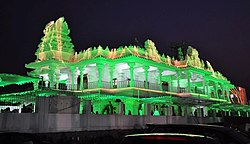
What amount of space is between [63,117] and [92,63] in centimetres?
1203

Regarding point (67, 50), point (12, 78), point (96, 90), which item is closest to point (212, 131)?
point (12, 78)

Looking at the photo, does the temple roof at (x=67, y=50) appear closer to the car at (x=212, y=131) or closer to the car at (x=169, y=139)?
the car at (x=212, y=131)

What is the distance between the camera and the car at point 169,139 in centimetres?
298

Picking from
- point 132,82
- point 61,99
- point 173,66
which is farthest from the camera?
point 173,66

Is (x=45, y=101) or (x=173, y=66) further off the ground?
(x=173, y=66)

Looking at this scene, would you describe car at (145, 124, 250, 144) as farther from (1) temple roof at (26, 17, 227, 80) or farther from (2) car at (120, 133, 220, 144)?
(1) temple roof at (26, 17, 227, 80)

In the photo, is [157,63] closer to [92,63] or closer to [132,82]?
[132,82]

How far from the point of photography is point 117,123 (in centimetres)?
1503

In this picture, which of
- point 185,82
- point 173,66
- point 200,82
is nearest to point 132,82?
point 173,66

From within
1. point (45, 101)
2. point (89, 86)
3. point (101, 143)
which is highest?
point (89, 86)

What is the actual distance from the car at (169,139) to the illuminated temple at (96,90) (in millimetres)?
8610

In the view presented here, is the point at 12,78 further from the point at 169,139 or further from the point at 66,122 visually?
the point at 169,139

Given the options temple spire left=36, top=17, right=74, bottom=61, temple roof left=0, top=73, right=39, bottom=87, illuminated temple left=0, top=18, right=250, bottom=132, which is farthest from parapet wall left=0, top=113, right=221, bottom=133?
A: temple spire left=36, top=17, right=74, bottom=61

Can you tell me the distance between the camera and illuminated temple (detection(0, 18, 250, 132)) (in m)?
12.6
